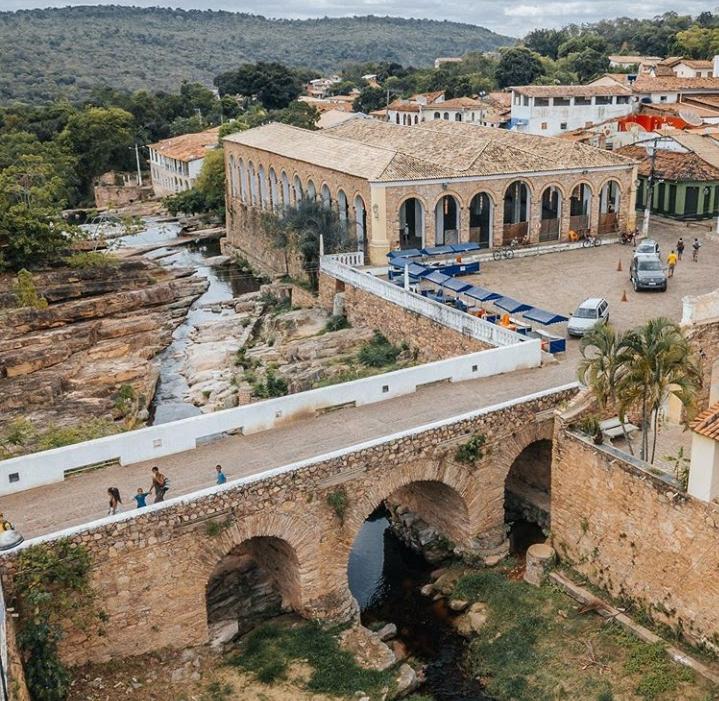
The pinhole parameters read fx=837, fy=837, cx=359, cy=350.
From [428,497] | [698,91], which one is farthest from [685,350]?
[698,91]

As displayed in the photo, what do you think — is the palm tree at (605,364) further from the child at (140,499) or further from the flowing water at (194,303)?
the flowing water at (194,303)

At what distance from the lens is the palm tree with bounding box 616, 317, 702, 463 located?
16.1 meters

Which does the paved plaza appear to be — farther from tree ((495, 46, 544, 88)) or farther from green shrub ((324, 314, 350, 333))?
tree ((495, 46, 544, 88))

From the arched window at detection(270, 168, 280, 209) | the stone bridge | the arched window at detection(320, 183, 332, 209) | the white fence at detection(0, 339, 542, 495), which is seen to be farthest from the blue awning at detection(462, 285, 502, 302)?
the arched window at detection(270, 168, 280, 209)

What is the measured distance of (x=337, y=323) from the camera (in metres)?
32.8

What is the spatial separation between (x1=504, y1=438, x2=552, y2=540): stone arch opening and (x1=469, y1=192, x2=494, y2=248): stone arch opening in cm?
1538

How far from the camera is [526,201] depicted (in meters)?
36.6

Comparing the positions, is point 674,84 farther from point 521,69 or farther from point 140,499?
point 140,499

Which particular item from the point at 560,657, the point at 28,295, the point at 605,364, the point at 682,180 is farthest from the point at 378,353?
the point at 682,180

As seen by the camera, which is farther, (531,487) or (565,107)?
(565,107)

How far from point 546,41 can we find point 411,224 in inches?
4330

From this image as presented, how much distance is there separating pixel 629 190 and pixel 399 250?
11655mm

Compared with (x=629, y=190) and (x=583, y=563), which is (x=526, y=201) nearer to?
(x=629, y=190)

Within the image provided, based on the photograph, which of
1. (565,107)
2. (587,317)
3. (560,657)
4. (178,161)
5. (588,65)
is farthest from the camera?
(588,65)
